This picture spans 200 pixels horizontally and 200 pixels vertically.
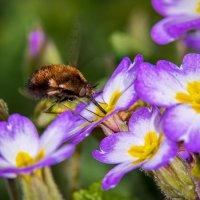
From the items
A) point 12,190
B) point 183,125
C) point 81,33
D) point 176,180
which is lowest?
point 81,33

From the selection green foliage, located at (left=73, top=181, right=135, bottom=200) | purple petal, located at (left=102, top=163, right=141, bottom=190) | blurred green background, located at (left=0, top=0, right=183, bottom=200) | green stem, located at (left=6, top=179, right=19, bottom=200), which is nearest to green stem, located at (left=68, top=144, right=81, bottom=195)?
green foliage, located at (left=73, top=181, right=135, bottom=200)

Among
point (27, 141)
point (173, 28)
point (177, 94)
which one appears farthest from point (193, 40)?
point (27, 141)

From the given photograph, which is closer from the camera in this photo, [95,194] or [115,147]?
[115,147]

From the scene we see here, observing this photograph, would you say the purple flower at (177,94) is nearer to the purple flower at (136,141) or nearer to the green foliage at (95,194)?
the purple flower at (136,141)

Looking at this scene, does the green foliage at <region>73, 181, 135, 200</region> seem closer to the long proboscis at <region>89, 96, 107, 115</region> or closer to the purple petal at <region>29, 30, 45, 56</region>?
the long proboscis at <region>89, 96, 107, 115</region>

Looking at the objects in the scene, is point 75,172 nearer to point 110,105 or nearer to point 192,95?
point 110,105

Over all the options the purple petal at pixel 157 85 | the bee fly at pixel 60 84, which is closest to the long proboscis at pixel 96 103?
the bee fly at pixel 60 84
